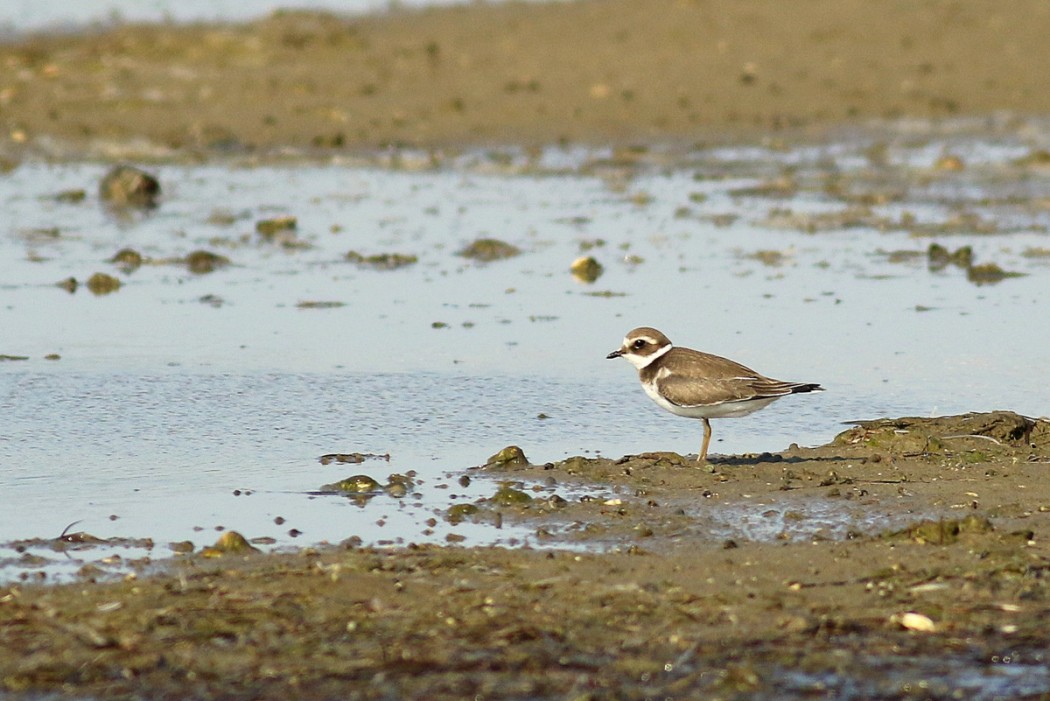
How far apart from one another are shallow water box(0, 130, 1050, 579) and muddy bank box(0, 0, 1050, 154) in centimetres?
197

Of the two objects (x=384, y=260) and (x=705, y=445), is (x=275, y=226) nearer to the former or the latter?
(x=384, y=260)

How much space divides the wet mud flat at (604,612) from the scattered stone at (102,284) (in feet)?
19.6

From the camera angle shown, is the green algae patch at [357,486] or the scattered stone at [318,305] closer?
the green algae patch at [357,486]

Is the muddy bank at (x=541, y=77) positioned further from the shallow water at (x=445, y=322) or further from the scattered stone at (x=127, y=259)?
the scattered stone at (x=127, y=259)

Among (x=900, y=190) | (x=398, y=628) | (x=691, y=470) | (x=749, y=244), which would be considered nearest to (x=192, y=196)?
(x=749, y=244)

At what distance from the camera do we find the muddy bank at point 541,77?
20797 millimetres

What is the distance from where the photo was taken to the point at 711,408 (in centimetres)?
891

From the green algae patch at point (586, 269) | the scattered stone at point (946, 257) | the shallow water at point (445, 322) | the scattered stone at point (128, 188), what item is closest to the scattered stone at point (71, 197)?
the shallow water at point (445, 322)

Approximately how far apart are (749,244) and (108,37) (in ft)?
45.3

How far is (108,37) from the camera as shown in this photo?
25297 millimetres

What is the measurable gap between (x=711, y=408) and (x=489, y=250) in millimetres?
5846

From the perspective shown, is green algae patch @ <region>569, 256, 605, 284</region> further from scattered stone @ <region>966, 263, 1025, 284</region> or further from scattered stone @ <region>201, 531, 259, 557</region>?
scattered stone @ <region>201, 531, 259, 557</region>

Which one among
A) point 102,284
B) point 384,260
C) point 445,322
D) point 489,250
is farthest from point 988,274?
point 102,284

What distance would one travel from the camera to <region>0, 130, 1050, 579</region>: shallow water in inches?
336
